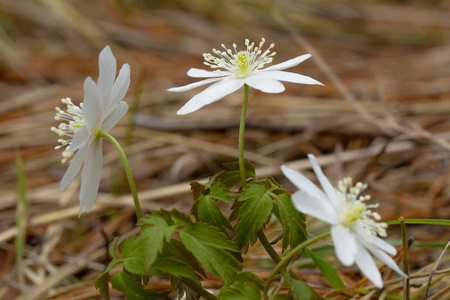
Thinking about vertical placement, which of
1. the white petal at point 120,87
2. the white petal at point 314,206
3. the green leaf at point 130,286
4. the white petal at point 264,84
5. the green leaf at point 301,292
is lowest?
the green leaf at point 130,286

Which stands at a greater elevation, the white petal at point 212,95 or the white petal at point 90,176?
the white petal at point 212,95

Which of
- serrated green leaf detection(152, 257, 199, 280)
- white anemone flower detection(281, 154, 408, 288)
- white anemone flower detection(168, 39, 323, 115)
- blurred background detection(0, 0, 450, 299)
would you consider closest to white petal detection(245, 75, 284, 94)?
white anemone flower detection(168, 39, 323, 115)

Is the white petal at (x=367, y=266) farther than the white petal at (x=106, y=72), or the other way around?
the white petal at (x=106, y=72)

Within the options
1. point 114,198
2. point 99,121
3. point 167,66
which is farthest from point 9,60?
point 99,121

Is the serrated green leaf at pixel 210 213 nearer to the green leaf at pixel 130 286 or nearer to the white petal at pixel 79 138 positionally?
the green leaf at pixel 130 286

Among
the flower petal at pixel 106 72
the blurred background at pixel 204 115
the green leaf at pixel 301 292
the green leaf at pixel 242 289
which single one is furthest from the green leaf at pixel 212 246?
the blurred background at pixel 204 115

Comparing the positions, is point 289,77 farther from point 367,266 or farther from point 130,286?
point 130,286

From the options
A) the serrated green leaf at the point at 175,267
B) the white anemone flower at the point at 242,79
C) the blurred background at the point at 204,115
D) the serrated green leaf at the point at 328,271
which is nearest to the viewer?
the serrated green leaf at the point at 175,267

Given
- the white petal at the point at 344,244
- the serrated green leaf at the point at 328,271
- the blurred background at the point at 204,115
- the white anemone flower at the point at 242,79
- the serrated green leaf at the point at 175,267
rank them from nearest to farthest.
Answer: the white petal at the point at 344,244 < the serrated green leaf at the point at 175,267 < the white anemone flower at the point at 242,79 < the serrated green leaf at the point at 328,271 < the blurred background at the point at 204,115
